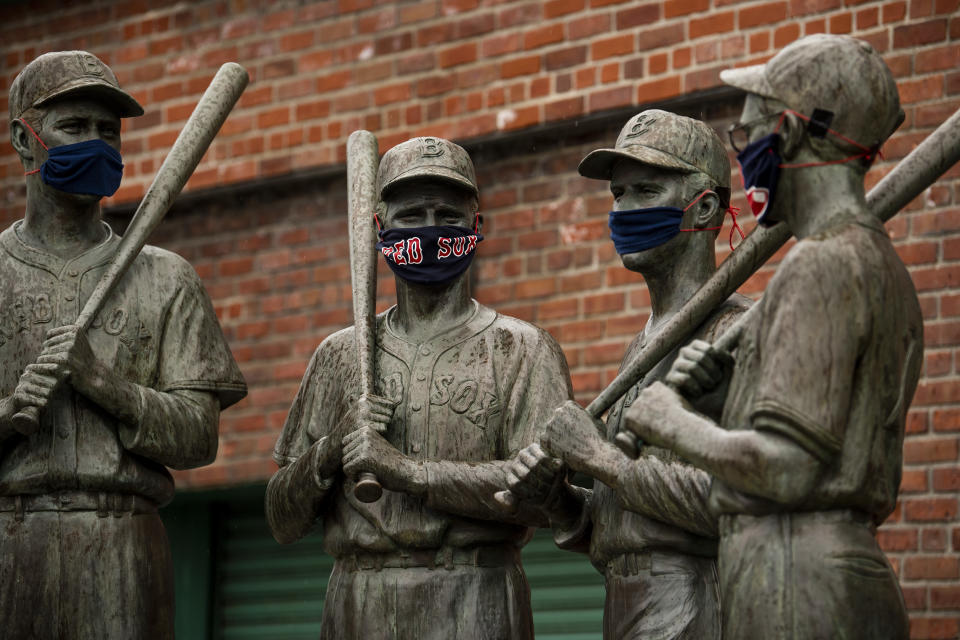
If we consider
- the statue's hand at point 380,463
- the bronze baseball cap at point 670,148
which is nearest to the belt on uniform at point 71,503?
the statue's hand at point 380,463

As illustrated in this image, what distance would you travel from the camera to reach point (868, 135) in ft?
16.2

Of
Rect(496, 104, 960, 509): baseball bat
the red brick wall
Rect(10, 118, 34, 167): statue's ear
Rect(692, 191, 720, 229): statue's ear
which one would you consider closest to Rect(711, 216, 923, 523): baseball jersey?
Rect(496, 104, 960, 509): baseball bat

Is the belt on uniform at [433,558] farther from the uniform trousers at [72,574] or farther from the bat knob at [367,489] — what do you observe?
the uniform trousers at [72,574]

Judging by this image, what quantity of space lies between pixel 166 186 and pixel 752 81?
2.47 m

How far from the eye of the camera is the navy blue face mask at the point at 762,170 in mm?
4961

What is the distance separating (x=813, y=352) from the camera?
4.71 m

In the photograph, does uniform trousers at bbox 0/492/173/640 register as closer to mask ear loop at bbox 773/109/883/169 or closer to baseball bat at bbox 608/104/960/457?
baseball bat at bbox 608/104/960/457

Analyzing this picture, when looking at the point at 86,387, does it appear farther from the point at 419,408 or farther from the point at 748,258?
the point at 748,258

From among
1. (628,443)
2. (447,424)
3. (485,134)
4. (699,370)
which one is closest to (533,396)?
(447,424)

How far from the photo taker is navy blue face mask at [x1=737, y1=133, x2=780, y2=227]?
4.96 meters

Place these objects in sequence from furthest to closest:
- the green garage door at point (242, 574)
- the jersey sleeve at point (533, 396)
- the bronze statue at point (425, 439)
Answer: the green garage door at point (242, 574) < the jersey sleeve at point (533, 396) < the bronze statue at point (425, 439)

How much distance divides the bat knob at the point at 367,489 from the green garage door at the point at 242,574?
4.13m

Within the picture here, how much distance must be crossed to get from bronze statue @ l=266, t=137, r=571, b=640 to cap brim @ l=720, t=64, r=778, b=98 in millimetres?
1397

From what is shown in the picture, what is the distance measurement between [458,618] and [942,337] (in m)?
2.97
